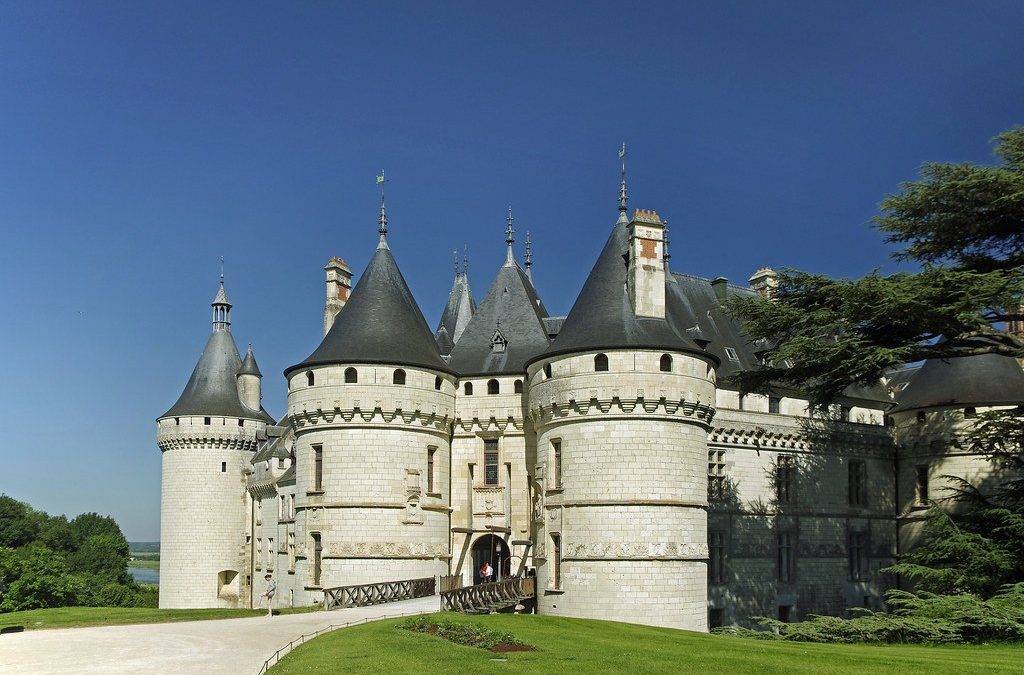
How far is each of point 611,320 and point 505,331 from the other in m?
6.55

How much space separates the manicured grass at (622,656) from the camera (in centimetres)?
1616

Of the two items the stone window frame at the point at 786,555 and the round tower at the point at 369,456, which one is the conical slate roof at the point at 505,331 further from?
the stone window frame at the point at 786,555

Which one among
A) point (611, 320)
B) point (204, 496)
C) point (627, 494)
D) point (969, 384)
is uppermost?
point (611, 320)

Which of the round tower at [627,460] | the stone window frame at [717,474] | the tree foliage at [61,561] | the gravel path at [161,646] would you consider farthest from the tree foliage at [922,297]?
the tree foliage at [61,561]

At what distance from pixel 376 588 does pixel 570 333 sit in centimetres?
927

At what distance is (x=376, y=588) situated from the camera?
29.5 meters

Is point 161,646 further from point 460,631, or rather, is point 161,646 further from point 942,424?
point 942,424

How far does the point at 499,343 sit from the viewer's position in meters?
35.6

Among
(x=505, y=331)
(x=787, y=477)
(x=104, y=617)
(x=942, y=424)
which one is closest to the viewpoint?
(x=104, y=617)

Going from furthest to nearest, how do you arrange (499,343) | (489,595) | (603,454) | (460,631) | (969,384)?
(969,384), (499,343), (489,595), (603,454), (460,631)

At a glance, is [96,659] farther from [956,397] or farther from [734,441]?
[956,397]

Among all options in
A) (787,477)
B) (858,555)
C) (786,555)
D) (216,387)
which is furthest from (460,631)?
(216,387)

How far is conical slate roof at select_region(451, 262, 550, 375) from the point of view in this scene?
35.2 meters

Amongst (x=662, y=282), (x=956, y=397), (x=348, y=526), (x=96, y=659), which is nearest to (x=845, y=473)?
(x=956, y=397)
